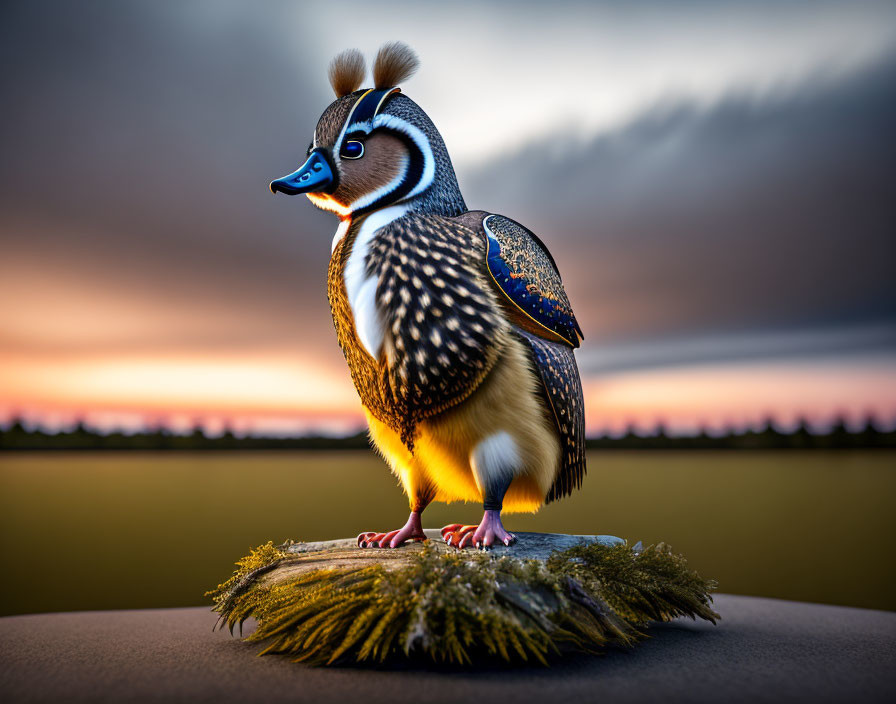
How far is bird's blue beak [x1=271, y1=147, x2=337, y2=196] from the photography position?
3471mm

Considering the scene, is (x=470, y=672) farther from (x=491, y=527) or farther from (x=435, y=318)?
(x=435, y=318)

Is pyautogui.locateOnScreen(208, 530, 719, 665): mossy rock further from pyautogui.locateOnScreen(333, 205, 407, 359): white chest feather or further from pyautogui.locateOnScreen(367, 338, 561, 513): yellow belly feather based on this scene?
pyautogui.locateOnScreen(333, 205, 407, 359): white chest feather

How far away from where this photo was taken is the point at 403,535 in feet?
12.3

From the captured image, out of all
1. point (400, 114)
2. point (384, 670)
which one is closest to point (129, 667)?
point (384, 670)

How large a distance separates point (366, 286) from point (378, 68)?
4.21ft

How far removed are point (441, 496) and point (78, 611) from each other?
8.91 ft

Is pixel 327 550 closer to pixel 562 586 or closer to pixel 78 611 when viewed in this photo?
pixel 562 586

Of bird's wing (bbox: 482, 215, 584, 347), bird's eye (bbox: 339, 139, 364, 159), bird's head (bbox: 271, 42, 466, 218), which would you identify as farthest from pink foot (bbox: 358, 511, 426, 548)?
bird's eye (bbox: 339, 139, 364, 159)

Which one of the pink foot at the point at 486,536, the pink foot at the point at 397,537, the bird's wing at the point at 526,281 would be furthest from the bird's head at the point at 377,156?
the pink foot at the point at 397,537

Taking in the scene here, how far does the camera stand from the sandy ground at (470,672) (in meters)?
2.43

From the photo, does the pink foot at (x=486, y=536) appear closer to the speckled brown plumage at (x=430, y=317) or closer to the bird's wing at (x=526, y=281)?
the speckled brown plumage at (x=430, y=317)

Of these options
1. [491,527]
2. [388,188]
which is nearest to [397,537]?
[491,527]

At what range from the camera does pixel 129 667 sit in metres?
2.88

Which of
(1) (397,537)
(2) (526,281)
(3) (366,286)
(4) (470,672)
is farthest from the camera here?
(1) (397,537)
